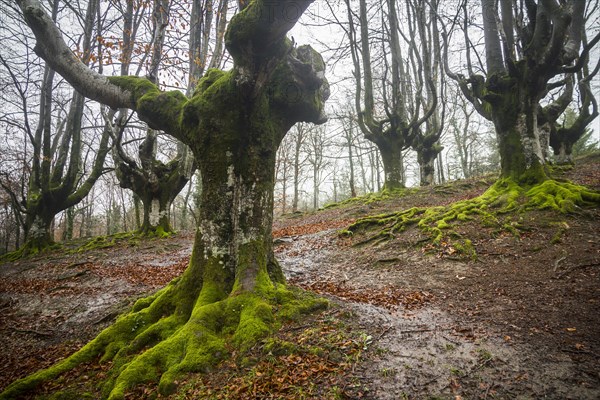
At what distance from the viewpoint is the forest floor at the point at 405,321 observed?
241 centimetres

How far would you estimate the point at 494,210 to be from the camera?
6531 millimetres

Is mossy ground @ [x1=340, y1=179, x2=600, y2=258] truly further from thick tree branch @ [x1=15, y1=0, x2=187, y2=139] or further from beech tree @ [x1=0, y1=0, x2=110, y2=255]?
beech tree @ [x1=0, y1=0, x2=110, y2=255]

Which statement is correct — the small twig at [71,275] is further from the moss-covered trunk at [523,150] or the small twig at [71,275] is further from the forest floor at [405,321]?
the moss-covered trunk at [523,150]

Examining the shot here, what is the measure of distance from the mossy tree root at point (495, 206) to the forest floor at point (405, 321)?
256 millimetres

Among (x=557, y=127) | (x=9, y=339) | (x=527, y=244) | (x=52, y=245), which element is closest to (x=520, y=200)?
(x=527, y=244)

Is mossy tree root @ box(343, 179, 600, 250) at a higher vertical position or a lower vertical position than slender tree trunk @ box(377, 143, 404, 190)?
lower

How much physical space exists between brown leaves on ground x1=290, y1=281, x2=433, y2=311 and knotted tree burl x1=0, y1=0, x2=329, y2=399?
1039 millimetres

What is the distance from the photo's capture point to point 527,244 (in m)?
5.15

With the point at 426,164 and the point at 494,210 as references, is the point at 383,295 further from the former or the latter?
the point at 426,164

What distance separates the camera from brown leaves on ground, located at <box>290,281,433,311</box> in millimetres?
4074

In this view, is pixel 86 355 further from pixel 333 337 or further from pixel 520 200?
pixel 520 200

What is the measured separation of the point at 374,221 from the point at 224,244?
5.62 metres

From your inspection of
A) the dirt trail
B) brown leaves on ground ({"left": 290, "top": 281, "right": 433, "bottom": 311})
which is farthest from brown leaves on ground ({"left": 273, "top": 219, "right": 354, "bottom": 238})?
the dirt trail

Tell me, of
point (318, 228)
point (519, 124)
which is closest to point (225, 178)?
point (519, 124)
